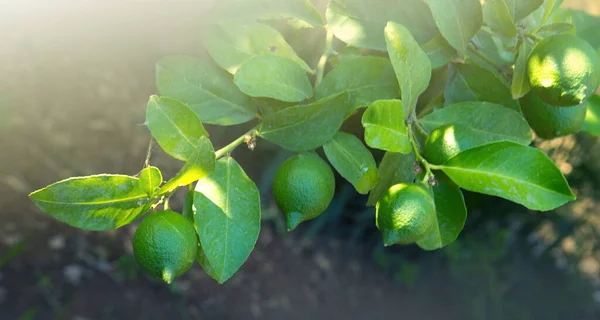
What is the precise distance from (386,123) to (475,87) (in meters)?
0.14

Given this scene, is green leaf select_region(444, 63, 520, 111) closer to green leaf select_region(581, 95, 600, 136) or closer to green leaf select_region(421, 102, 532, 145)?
green leaf select_region(421, 102, 532, 145)

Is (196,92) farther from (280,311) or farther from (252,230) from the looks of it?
(280,311)

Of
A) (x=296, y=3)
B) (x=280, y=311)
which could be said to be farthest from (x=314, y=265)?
(x=296, y=3)

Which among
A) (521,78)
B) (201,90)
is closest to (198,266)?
(201,90)

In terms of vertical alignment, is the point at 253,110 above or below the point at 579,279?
above

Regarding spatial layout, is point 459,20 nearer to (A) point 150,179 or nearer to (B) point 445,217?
(B) point 445,217

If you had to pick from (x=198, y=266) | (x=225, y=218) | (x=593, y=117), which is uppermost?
(x=225, y=218)

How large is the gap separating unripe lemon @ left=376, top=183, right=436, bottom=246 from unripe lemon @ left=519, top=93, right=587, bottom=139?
0.15m

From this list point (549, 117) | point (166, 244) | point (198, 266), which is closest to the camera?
point (166, 244)

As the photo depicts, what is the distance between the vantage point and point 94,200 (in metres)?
0.45

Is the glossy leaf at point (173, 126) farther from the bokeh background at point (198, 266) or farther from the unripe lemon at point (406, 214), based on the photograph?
the bokeh background at point (198, 266)

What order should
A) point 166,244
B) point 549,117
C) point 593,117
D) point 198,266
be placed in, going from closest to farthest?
point 166,244, point 549,117, point 593,117, point 198,266

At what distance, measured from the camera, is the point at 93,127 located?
1773mm

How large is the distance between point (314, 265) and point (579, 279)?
0.92 m
